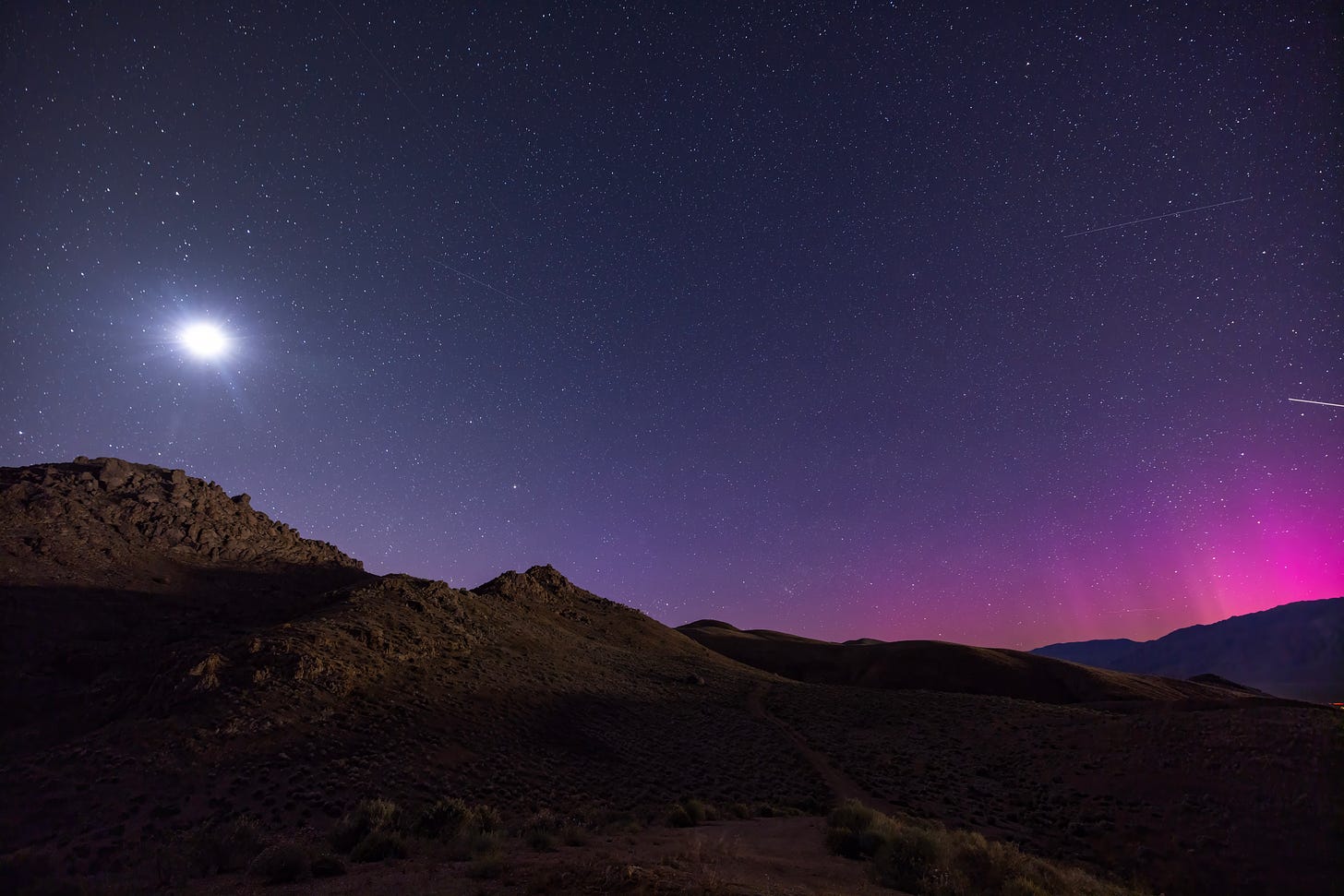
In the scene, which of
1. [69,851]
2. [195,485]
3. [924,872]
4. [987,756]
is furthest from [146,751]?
[195,485]

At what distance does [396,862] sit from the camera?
12.0 meters

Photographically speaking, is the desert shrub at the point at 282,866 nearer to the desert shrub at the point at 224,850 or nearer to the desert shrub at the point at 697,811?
the desert shrub at the point at 224,850

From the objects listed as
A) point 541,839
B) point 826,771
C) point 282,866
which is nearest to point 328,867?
point 282,866

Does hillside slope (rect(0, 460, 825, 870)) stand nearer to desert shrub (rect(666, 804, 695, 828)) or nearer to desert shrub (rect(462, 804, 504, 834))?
desert shrub (rect(462, 804, 504, 834))

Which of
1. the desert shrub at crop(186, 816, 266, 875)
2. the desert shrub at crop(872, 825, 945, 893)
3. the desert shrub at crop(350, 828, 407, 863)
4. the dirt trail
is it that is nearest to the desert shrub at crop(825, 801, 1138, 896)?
the desert shrub at crop(872, 825, 945, 893)

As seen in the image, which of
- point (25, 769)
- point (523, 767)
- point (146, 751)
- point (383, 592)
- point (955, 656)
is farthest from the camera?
point (955, 656)

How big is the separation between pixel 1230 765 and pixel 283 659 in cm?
4115

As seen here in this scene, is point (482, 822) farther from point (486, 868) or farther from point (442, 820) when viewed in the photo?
point (486, 868)

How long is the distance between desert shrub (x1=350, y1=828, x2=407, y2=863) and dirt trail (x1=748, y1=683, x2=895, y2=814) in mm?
14648

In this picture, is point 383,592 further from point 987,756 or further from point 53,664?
point 987,756

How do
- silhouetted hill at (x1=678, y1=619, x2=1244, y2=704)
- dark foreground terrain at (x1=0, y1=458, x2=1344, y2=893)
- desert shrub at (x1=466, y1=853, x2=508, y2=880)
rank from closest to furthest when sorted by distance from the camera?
desert shrub at (x1=466, y1=853, x2=508, y2=880), dark foreground terrain at (x1=0, y1=458, x2=1344, y2=893), silhouetted hill at (x1=678, y1=619, x2=1244, y2=704)

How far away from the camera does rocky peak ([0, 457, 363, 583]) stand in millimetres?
40469

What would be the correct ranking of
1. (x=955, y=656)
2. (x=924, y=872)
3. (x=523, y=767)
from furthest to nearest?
(x=955, y=656), (x=523, y=767), (x=924, y=872)

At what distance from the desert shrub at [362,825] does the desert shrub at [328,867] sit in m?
2.05
